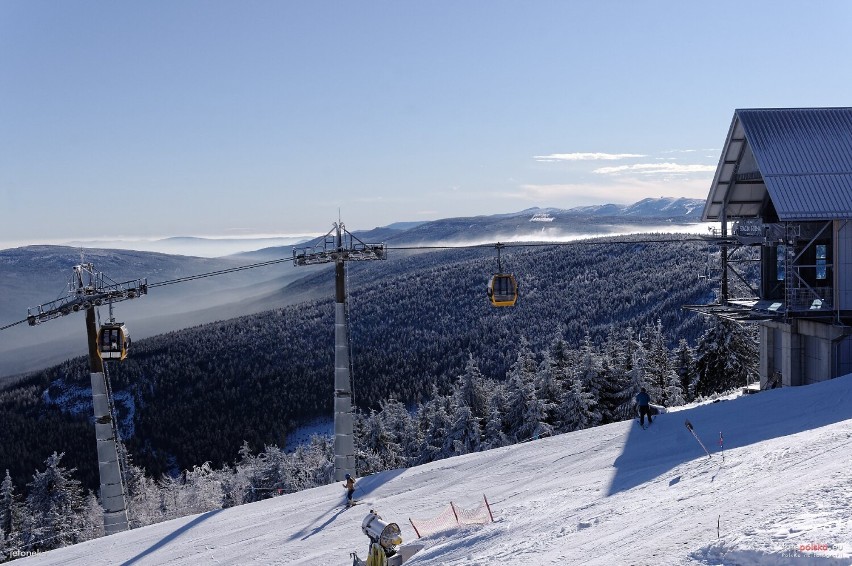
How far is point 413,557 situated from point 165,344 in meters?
174

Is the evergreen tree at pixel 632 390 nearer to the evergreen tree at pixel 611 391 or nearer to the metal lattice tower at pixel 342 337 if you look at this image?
the evergreen tree at pixel 611 391

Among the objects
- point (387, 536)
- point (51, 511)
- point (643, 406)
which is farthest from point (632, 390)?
point (51, 511)

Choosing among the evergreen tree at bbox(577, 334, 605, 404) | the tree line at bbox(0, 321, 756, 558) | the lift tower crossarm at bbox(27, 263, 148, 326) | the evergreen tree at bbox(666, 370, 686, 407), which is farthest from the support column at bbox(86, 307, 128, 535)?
the evergreen tree at bbox(666, 370, 686, 407)

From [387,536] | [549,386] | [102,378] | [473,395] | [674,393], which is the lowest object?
[473,395]

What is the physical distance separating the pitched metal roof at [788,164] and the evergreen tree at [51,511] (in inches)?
1642

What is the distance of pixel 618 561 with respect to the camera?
11.1 m

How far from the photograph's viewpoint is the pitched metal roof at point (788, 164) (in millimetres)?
27156

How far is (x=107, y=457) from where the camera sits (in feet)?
73.3

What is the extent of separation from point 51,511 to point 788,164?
148 feet

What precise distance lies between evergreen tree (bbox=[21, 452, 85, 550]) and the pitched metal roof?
137ft

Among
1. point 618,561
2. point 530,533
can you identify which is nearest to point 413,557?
point 530,533

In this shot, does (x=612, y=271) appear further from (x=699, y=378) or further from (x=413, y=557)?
(x=413, y=557)

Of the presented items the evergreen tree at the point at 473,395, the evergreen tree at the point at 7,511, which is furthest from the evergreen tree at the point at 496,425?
the evergreen tree at the point at 7,511

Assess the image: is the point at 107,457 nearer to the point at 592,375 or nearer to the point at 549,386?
the point at 549,386
